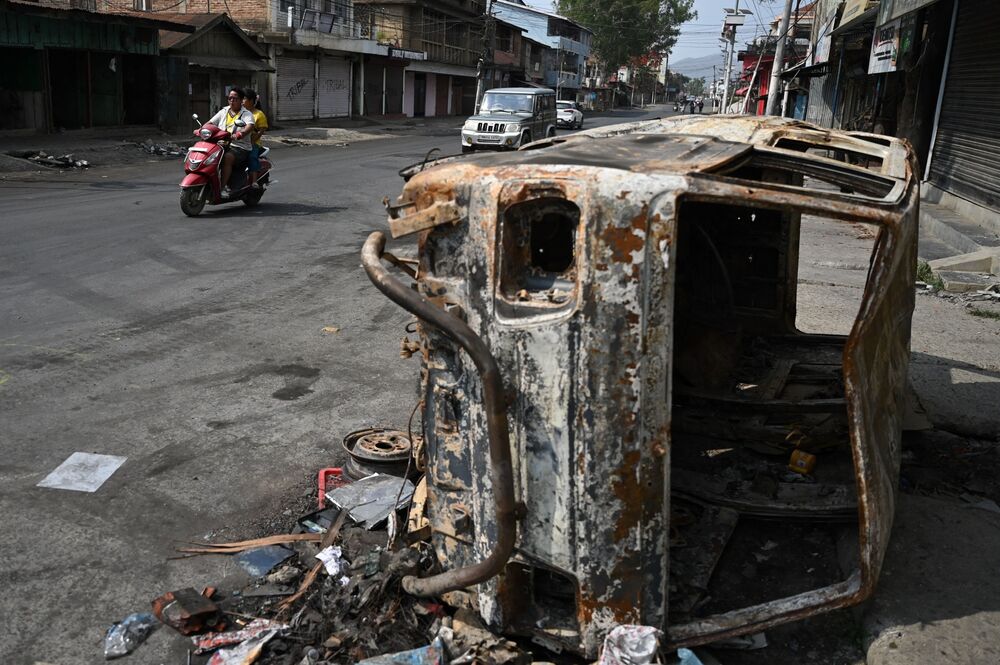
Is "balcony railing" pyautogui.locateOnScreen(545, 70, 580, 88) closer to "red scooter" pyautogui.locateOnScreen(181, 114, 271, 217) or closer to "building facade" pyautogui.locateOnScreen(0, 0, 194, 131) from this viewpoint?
"building facade" pyautogui.locateOnScreen(0, 0, 194, 131)

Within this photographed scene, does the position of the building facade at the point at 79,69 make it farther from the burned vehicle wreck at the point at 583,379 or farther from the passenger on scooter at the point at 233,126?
the burned vehicle wreck at the point at 583,379

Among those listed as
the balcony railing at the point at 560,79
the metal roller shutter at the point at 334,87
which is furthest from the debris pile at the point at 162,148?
the balcony railing at the point at 560,79

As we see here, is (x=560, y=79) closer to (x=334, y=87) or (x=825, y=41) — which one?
(x=334, y=87)

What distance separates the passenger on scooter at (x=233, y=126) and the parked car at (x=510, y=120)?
1167cm

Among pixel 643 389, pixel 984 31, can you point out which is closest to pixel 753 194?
pixel 643 389

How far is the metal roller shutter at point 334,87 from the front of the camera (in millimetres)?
35469

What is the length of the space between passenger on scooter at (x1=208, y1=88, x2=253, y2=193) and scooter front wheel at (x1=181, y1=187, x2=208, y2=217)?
318 mm

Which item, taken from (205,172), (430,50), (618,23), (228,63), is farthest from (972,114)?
(618,23)

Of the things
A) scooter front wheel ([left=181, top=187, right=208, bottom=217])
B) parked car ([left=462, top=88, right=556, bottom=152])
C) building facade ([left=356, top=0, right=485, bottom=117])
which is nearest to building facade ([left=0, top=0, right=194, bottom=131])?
parked car ([left=462, top=88, right=556, bottom=152])

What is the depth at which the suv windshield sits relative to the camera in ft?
80.4

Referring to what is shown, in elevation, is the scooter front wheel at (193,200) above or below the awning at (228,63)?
below

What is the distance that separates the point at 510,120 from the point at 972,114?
12829 mm

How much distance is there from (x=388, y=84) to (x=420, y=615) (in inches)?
1615

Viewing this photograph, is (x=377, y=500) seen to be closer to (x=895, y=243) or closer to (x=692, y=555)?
(x=692, y=555)
